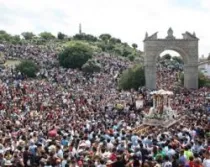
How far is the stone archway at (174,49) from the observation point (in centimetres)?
4825

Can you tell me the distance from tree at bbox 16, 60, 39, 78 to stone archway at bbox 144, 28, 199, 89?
13302 mm

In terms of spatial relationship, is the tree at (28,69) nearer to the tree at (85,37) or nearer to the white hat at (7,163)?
the white hat at (7,163)

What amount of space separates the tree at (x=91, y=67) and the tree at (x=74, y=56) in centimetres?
410

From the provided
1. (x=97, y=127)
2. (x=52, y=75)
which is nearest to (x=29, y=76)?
(x=52, y=75)

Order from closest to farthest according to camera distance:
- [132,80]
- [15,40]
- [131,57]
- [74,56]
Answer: [132,80], [74,56], [15,40], [131,57]

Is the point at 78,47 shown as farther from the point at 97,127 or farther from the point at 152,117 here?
the point at 97,127

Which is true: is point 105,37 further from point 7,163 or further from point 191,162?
point 191,162

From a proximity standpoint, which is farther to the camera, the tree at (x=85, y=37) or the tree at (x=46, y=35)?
the tree at (x=85, y=37)

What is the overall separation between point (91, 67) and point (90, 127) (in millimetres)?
37346

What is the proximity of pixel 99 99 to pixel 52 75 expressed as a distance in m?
13.7

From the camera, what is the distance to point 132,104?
34.6 meters

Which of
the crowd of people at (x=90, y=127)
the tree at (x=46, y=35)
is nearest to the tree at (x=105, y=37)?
the tree at (x=46, y=35)

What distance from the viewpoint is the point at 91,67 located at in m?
59.2

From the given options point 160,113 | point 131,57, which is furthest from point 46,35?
point 160,113
